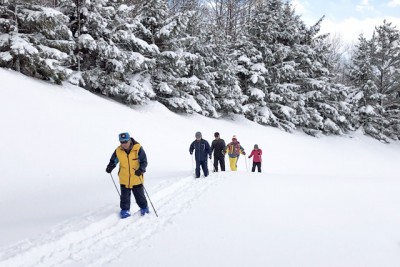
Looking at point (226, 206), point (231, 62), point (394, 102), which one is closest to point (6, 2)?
point (226, 206)

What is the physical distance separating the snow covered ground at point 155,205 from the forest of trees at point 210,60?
236 centimetres

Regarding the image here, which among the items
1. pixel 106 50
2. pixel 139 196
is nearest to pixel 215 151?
pixel 139 196

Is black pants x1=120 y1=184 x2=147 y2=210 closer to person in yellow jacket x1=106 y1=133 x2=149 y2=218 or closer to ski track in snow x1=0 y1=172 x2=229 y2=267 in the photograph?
person in yellow jacket x1=106 y1=133 x2=149 y2=218

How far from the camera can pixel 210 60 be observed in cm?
2409

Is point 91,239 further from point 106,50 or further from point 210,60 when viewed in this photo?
point 210,60

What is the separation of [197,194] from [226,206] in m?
1.53

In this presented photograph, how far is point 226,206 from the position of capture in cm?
725

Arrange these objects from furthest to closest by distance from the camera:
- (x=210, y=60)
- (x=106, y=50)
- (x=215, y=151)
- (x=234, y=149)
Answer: (x=210, y=60)
(x=106, y=50)
(x=234, y=149)
(x=215, y=151)

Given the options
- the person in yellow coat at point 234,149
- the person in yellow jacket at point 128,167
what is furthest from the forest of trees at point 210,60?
the person in yellow jacket at point 128,167

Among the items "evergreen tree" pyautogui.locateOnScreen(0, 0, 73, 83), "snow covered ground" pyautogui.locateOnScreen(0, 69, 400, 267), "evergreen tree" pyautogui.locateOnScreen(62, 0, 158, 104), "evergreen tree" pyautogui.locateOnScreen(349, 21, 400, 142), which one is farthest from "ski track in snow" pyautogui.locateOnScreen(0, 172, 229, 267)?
"evergreen tree" pyautogui.locateOnScreen(349, 21, 400, 142)

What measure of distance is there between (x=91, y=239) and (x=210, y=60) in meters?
20.2

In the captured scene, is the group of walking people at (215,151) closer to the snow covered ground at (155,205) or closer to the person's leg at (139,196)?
the snow covered ground at (155,205)

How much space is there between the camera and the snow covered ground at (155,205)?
4.60m

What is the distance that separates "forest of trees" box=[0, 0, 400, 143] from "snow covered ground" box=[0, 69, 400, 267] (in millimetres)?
2365
